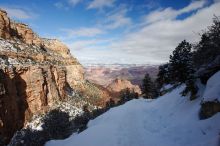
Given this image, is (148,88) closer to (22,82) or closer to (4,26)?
(22,82)

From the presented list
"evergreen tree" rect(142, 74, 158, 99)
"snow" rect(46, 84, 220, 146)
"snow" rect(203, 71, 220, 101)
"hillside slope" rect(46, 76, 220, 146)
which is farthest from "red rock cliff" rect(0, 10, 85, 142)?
"snow" rect(203, 71, 220, 101)

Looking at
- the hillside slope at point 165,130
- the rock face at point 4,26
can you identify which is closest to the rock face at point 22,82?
the rock face at point 4,26

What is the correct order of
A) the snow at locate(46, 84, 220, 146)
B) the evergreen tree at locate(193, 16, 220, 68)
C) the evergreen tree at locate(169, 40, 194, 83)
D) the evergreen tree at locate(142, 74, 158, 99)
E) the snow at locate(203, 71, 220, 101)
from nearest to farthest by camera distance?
the snow at locate(46, 84, 220, 146), the snow at locate(203, 71, 220, 101), the evergreen tree at locate(193, 16, 220, 68), the evergreen tree at locate(169, 40, 194, 83), the evergreen tree at locate(142, 74, 158, 99)

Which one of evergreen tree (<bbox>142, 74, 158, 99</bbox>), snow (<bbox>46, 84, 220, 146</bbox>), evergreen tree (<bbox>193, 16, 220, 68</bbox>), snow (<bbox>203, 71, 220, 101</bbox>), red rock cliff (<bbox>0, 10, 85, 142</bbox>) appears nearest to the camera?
snow (<bbox>46, 84, 220, 146</bbox>)

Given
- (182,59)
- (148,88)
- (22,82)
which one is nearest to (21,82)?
(22,82)

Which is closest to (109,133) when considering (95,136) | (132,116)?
(95,136)

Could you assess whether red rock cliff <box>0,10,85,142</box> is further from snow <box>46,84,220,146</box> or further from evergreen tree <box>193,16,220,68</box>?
evergreen tree <box>193,16,220,68</box>

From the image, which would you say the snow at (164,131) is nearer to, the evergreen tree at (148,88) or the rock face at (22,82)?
the rock face at (22,82)

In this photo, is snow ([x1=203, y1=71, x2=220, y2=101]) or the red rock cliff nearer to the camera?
snow ([x1=203, y1=71, x2=220, y2=101])

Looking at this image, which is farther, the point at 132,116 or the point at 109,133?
the point at 132,116

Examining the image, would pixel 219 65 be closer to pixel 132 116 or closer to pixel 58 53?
pixel 132 116

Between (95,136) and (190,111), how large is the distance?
10200 mm

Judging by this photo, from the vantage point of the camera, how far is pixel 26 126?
7112 cm

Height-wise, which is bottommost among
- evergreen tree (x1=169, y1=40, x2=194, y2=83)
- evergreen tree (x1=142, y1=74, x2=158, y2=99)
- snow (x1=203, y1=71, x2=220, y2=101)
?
evergreen tree (x1=142, y1=74, x2=158, y2=99)
